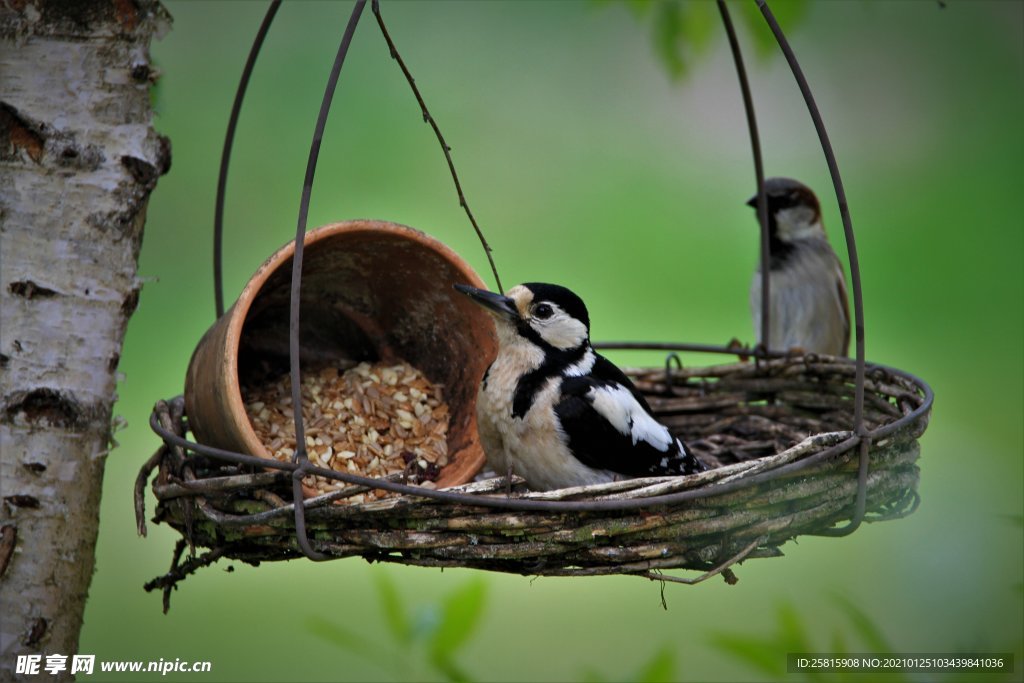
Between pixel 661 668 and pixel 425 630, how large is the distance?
0.45 m

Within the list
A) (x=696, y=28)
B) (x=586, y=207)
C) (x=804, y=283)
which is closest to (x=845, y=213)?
(x=696, y=28)

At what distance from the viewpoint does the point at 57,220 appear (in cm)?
221

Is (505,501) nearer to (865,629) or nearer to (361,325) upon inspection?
(865,629)

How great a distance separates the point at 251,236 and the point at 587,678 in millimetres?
4526

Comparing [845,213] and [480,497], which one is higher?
[845,213]

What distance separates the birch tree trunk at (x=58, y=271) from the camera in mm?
2172

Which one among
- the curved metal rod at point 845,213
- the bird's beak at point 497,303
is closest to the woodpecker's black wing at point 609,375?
the bird's beak at point 497,303

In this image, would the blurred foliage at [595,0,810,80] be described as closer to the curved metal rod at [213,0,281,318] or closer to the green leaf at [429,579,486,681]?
the curved metal rod at [213,0,281,318]

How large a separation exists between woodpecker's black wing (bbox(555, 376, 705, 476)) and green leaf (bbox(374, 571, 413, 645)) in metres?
0.52

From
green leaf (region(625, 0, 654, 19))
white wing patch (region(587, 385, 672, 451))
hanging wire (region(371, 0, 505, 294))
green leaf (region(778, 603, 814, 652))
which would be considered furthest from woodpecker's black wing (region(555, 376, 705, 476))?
green leaf (region(625, 0, 654, 19))

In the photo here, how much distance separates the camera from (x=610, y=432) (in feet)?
7.74

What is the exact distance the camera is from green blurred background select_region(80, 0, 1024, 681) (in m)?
4.61

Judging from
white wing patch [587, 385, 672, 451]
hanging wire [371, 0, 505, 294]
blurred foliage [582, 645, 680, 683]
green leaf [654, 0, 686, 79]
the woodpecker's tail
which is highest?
green leaf [654, 0, 686, 79]

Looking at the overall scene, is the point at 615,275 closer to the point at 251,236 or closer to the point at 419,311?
the point at 251,236
